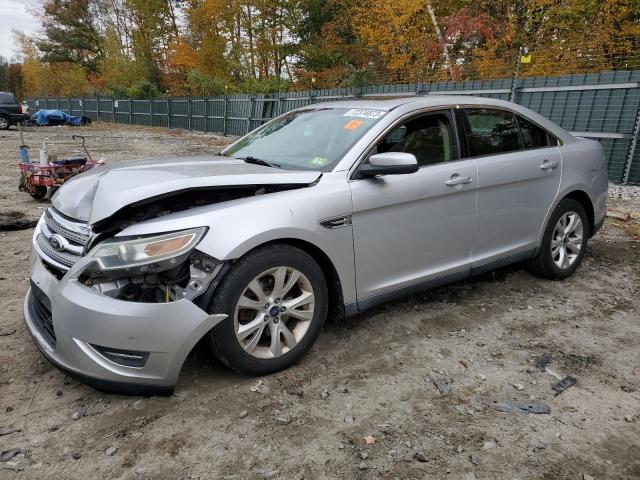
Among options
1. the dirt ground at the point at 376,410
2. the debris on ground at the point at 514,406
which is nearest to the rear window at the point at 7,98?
the dirt ground at the point at 376,410

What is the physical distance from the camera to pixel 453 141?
3.49 metres

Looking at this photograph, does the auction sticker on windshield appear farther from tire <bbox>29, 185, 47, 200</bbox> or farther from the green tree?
the green tree

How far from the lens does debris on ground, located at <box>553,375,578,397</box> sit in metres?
2.66

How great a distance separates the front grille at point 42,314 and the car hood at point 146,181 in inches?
18.4

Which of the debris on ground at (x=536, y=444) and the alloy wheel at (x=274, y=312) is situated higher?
the alloy wheel at (x=274, y=312)

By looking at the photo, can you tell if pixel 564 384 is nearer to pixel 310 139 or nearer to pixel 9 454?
pixel 310 139

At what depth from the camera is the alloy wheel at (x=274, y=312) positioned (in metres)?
2.55

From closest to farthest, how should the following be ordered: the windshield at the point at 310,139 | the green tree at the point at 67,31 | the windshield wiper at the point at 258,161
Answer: the windshield at the point at 310,139 → the windshield wiper at the point at 258,161 → the green tree at the point at 67,31

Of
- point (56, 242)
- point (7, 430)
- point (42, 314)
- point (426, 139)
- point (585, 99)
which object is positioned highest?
point (585, 99)

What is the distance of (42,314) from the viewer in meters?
2.64

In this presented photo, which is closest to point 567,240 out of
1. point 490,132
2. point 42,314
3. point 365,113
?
point 490,132

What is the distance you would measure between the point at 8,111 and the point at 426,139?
26696mm

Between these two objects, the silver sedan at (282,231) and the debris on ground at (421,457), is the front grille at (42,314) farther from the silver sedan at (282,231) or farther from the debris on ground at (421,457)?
the debris on ground at (421,457)

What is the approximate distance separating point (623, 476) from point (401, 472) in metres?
0.94
